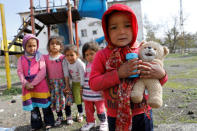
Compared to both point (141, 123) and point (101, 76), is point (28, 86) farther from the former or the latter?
point (141, 123)

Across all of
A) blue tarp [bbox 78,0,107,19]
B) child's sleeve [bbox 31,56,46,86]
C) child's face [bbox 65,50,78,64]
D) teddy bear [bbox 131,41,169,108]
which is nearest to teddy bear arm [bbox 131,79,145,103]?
teddy bear [bbox 131,41,169,108]

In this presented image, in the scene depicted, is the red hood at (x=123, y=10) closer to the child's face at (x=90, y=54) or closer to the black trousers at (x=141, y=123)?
the black trousers at (x=141, y=123)

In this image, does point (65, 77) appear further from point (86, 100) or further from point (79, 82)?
point (86, 100)

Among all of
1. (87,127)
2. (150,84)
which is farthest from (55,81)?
(150,84)

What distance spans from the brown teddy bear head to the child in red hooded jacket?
5cm

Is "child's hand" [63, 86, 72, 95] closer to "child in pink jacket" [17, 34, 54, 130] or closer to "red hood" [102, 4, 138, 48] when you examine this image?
"child in pink jacket" [17, 34, 54, 130]

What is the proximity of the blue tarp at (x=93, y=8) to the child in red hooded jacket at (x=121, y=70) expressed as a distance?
4.08m

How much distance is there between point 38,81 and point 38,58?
1.24 feet

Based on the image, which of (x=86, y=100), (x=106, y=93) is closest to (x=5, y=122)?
(x=86, y=100)

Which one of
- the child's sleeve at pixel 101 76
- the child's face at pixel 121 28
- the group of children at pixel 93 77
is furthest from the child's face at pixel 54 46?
the child's face at pixel 121 28

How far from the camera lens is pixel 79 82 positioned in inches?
103

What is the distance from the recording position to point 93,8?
5.11 metres

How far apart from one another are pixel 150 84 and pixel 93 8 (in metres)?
4.55

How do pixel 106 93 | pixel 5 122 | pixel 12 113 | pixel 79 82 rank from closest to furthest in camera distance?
pixel 106 93, pixel 79 82, pixel 5 122, pixel 12 113
